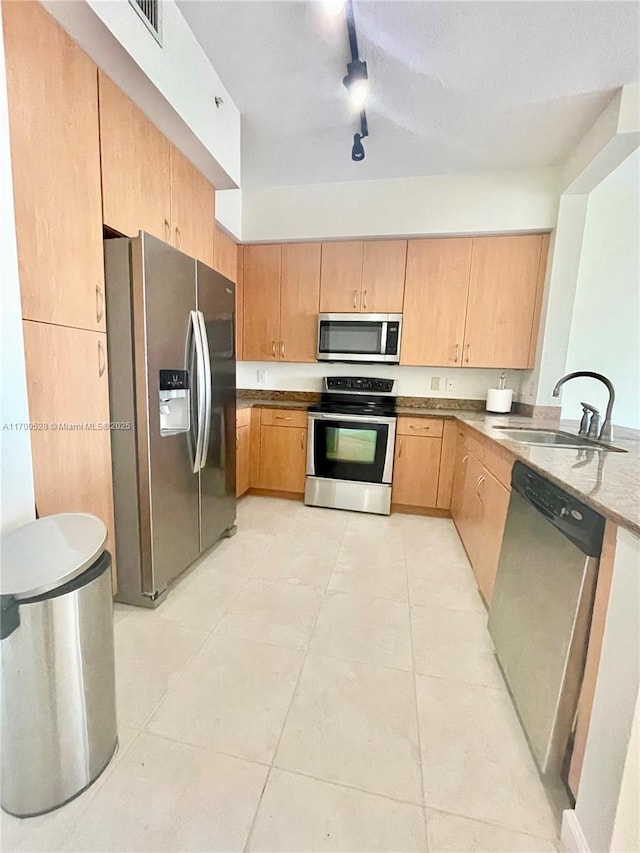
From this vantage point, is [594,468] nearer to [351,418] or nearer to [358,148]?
[351,418]

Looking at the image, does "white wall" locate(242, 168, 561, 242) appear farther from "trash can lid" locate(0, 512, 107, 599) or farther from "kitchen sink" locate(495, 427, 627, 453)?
"trash can lid" locate(0, 512, 107, 599)

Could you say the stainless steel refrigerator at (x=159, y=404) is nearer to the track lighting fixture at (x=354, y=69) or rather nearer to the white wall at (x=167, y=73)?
the white wall at (x=167, y=73)

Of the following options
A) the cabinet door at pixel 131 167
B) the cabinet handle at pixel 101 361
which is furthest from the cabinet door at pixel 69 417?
the cabinet door at pixel 131 167

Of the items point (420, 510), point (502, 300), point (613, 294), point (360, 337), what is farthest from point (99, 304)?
point (613, 294)

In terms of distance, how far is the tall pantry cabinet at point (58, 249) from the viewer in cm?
120

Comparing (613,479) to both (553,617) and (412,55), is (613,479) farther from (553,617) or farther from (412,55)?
(412,55)

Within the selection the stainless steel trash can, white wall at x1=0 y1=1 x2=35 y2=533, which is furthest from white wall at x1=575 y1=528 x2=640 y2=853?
white wall at x1=0 y1=1 x2=35 y2=533

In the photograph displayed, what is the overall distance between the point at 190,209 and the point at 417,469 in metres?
2.48

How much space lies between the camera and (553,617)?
43.4 inches

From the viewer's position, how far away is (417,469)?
3.08 meters

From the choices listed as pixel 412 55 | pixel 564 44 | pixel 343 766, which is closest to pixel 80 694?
pixel 343 766

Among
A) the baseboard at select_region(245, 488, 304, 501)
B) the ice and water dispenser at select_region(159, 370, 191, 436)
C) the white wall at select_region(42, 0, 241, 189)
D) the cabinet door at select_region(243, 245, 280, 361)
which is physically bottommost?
the baseboard at select_region(245, 488, 304, 501)

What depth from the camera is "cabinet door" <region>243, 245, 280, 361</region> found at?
3.38 m

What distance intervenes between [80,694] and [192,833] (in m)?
0.46
